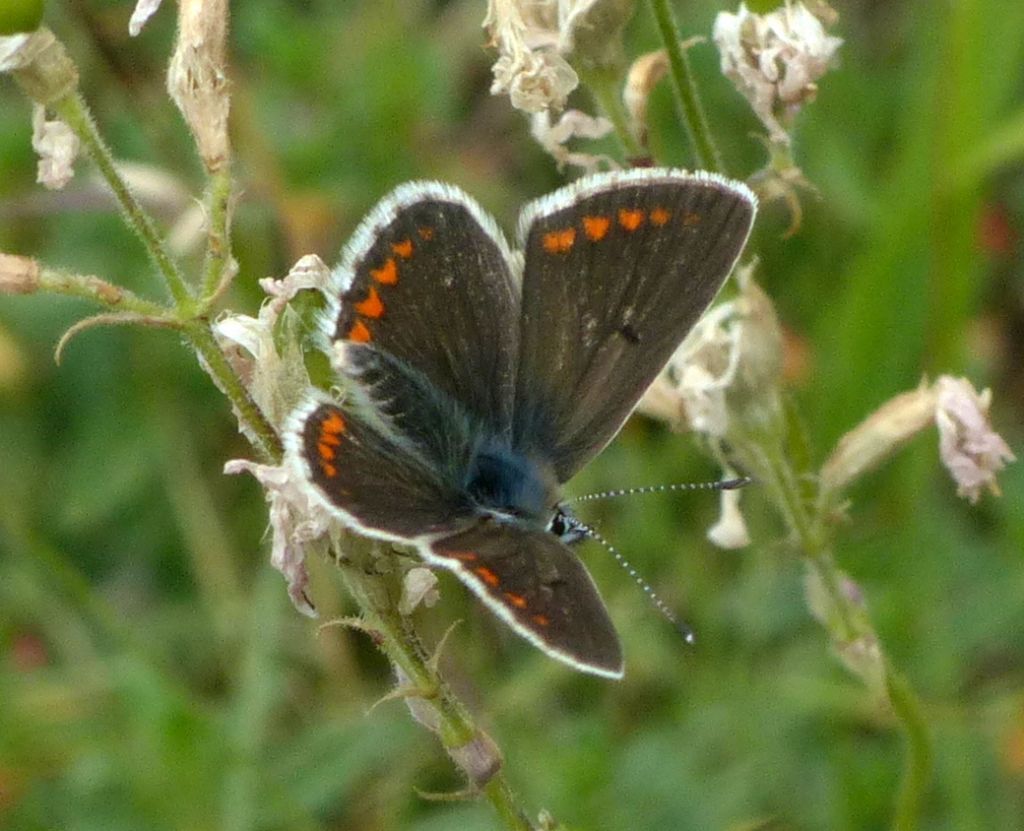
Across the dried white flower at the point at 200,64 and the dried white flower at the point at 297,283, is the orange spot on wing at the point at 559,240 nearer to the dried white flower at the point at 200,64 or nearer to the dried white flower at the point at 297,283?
the dried white flower at the point at 297,283

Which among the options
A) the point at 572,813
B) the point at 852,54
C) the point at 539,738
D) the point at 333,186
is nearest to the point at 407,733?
the point at 539,738

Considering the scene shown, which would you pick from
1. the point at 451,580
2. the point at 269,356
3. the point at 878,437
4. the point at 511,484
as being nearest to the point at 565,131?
the point at 511,484

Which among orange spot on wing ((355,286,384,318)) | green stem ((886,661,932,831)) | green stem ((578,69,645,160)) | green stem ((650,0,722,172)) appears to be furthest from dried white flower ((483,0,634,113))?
green stem ((886,661,932,831))

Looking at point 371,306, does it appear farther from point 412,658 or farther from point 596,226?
point 412,658

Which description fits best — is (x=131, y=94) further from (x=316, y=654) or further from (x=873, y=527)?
(x=873, y=527)

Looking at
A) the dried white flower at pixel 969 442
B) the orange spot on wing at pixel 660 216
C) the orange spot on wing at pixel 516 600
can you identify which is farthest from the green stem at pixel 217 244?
the dried white flower at pixel 969 442
